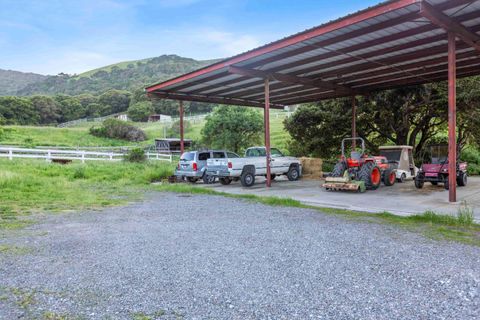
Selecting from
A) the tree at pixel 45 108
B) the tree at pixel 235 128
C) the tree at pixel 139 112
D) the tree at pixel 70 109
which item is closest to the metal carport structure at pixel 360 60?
the tree at pixel 235 128

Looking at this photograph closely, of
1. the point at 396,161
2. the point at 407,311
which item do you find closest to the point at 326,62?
the point at 396,161

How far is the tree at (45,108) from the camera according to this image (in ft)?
237

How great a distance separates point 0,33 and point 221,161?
211ft

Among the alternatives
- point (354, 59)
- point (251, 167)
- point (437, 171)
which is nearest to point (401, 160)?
point (437, 171)

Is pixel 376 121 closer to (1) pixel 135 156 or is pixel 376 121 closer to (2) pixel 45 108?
(1) pixel 135 156

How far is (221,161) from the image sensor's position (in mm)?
13438

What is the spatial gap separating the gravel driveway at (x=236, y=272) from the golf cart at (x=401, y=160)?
26.9ft

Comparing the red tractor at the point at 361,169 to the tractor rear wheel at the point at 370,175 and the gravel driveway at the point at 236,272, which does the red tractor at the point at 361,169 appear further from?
the gravel driveway at the point at 236,272

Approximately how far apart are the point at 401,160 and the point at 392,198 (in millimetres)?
4884

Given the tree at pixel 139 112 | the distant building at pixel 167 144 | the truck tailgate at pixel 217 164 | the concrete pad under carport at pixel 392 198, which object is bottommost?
the concrete pad under carport at pixel 392 198

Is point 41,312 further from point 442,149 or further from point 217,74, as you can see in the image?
point 442,149

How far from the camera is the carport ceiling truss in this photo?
8.25 m

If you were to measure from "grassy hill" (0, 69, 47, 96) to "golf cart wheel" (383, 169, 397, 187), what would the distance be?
136128mm

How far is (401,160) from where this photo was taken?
45.5ft
